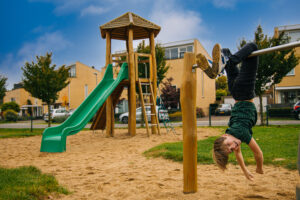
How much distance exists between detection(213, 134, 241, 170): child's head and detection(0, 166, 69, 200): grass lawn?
7.77ft

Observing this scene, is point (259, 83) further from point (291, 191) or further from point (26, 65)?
point (26, 65)

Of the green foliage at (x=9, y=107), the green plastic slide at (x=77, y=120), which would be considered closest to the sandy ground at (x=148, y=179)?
the green plastic slide at (x=77, y=120)

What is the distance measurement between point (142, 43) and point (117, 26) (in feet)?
23.7

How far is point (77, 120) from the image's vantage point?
28.5 ft

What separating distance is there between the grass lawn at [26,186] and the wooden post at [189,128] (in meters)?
1.87

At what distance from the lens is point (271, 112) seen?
60.6 feet

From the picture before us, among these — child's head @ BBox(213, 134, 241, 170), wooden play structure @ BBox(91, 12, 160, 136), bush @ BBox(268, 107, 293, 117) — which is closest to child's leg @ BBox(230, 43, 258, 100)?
child's head @ BBox(213, 134, 241, 170)

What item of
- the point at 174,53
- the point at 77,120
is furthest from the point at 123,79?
the point at 174,53

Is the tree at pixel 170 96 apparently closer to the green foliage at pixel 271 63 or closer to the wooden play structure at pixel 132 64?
the green foliage at pixel 271 63

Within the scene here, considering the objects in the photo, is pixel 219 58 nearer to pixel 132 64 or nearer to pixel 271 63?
pixel 132 64

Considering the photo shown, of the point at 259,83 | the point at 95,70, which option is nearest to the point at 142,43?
the point at 259,83

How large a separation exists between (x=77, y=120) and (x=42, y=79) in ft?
25.0

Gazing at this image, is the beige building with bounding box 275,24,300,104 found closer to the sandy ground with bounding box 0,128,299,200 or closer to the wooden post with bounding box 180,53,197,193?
the sandy ground with bounding box 0,128,299,200

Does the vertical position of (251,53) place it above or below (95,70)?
below
